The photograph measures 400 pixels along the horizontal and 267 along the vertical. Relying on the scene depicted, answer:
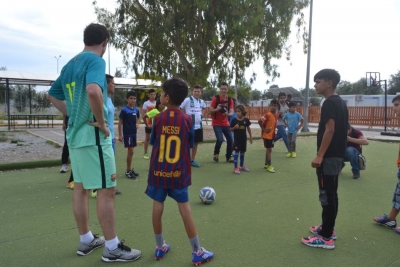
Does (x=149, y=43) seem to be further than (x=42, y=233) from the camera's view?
Yes

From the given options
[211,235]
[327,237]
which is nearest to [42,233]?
[211,235]

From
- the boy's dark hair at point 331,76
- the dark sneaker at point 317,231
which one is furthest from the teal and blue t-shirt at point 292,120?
the boy's dark hair at point 331,76

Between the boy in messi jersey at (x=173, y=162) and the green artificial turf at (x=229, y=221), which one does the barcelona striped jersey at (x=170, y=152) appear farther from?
the green artificial turf at (x=229, y=221)

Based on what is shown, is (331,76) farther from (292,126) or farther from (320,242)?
(292,126)

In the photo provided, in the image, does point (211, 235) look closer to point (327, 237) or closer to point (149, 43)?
point (327, 237)

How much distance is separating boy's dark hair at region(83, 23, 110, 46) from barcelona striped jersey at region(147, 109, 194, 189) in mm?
895

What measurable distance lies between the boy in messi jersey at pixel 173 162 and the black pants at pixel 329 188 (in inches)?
49.8

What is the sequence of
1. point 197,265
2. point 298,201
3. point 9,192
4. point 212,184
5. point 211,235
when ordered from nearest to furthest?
point 197,265, point 211,235, point 298,201, point 9,192, point 212,184

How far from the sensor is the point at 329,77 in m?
3.62

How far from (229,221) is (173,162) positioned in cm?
157

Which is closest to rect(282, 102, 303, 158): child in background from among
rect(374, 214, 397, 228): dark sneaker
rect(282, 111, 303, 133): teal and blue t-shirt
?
rect(282, 111, 303, 133): teal and blue t-shirt

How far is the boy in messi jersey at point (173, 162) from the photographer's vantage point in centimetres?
317

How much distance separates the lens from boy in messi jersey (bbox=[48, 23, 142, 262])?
3.10 m

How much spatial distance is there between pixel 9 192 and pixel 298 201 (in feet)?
15.5
